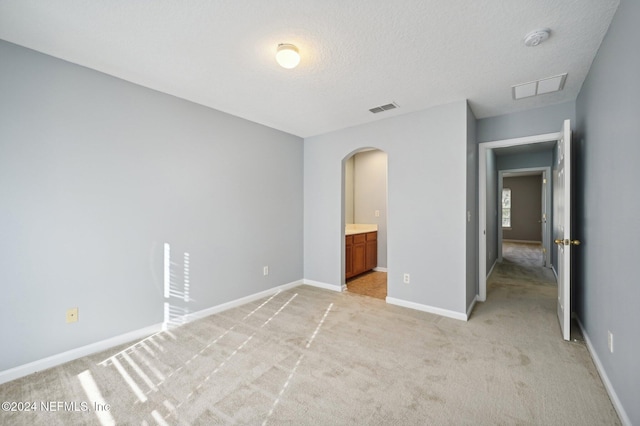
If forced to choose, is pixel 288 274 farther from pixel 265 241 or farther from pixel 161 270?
pixel 161 270

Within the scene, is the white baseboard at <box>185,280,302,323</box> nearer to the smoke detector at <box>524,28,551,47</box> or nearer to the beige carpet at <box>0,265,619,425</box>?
the beige carpet at <box>0,265,619,425</box>

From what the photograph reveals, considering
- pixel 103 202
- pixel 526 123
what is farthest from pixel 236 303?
pixel 526 123

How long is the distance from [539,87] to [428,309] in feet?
8.77

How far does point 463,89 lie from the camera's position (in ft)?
9.01

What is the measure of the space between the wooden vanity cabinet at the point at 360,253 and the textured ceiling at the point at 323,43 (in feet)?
8.29

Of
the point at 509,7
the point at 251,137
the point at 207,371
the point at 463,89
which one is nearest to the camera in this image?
the point at 509,7

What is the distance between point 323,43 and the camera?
1.99m

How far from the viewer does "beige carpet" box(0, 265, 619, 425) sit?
1.63 metres

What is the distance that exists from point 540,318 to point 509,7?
3142 millimetres

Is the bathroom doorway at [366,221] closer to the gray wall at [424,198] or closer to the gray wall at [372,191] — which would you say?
the gray wall at [372,191]

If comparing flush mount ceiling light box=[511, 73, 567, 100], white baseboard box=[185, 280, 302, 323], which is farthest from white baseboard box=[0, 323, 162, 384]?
flush mount ceiling light box=[511, 73, 567, 100]

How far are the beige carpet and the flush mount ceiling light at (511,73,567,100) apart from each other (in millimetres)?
2475

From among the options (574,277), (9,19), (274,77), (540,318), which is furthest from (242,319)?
(574,277)

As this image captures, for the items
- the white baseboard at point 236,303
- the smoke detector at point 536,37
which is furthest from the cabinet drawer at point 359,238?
the smoke detector at point 536,37
